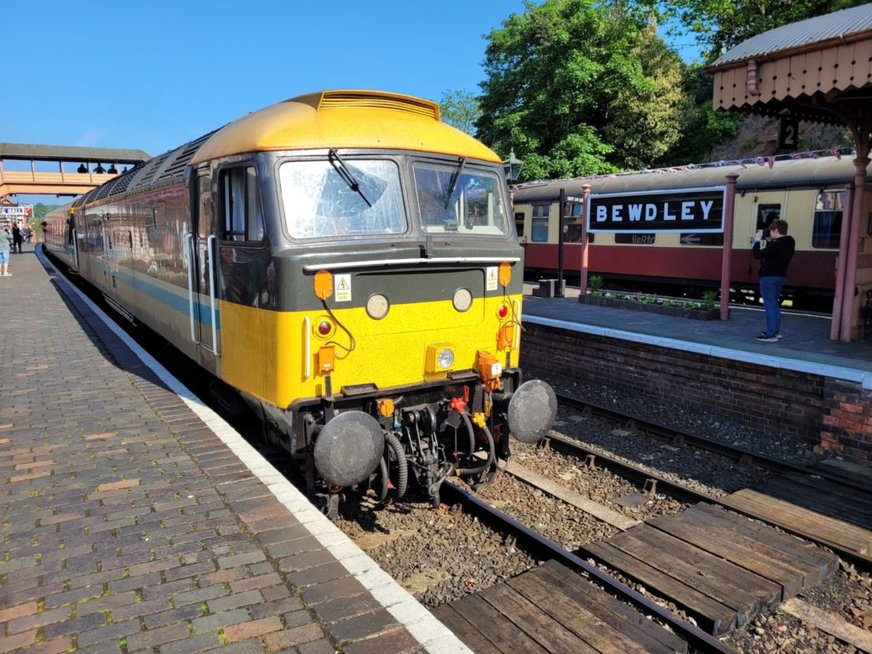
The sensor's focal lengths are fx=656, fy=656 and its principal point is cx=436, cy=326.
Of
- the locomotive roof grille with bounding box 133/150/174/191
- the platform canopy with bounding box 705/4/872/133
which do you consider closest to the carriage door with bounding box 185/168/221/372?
the locomotive roof grille with bounding box 133/150/174/191

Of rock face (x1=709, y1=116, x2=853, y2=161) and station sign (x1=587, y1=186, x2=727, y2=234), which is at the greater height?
rock face (x1=709, y1=116, x2=853, y2=161)

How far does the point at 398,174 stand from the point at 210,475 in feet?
8.51

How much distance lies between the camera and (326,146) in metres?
4.72

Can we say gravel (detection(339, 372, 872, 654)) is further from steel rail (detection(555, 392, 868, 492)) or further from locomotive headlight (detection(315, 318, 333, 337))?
locomotive headlight (detection(315, 318, 333, 337))

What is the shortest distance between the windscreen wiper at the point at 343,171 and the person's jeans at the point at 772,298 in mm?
6423

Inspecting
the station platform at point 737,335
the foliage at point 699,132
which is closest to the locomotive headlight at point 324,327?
the station platform at point 737,335

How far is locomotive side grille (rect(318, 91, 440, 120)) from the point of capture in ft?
16.5

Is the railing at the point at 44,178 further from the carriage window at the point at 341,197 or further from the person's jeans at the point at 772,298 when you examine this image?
the carriage window at the point at 341,197

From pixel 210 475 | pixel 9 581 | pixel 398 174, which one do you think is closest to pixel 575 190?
pixel 398 174

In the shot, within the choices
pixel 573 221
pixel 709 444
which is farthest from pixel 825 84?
pixel 573 221

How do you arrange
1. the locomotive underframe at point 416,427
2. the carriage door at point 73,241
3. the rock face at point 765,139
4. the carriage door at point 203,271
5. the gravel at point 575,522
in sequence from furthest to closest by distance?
the rock face at point 765,139
the carriage door at point 73,241
the carriage door at point 203,271
the locomotive underframe at point 416,427
the gravel at point 575,522

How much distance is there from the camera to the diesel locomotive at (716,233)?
40.9 feet

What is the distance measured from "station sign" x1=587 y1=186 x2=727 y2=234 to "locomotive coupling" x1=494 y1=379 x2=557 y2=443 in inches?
267

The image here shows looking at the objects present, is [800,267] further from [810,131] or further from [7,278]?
[7,278]
